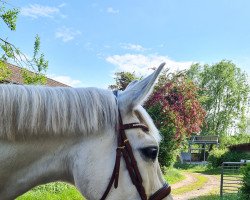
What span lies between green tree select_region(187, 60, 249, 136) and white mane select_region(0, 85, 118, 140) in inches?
2209

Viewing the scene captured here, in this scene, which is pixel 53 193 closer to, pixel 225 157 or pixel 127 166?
pixel 127 166

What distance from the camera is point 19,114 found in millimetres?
1965

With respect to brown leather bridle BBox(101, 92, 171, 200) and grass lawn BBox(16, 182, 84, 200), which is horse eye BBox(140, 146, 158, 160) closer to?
brown leather bridle BBox(101, 92, 171, 200)

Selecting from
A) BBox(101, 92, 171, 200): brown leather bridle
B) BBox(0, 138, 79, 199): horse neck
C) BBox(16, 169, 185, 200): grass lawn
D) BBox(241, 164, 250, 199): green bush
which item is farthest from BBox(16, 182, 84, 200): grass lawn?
BBox(101, 92, 171, 200): brown leather bridle

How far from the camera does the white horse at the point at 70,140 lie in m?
2.00

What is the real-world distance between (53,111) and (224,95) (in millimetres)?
58855

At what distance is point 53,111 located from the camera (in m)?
2.04

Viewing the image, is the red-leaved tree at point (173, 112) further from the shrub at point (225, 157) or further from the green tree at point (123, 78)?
the shrub at point (225, 157)

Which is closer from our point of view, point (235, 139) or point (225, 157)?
point (225, 157)

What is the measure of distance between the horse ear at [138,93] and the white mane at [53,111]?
0.21 feet

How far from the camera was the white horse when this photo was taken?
200cm

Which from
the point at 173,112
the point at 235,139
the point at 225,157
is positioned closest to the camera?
the point at 173,112

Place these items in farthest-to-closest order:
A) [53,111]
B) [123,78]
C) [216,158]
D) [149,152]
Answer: [216,158]
[123,78]
[149,152]
[53,111]

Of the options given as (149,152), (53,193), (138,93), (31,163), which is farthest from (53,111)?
(53,193)
